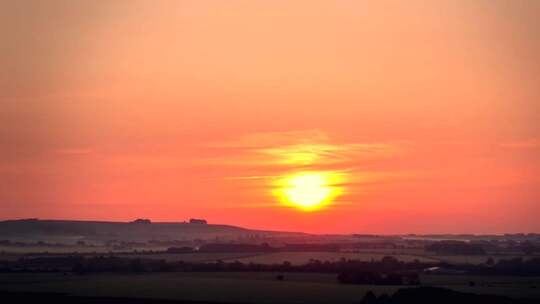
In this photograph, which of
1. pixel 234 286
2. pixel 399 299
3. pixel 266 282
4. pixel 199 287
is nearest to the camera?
pixel 399 299

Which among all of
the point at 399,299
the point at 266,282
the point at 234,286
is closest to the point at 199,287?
the point at 234,286

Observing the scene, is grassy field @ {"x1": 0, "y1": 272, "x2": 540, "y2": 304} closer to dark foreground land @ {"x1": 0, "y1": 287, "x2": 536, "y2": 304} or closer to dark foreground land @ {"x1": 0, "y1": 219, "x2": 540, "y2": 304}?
dark foreground land @ {"x1": 0, "y1": 219, "x2": 540, "y2": 304}

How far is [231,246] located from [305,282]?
69.5 metres

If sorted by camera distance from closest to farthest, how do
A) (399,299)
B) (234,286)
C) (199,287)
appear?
(399,299), (199,287), (234,286)

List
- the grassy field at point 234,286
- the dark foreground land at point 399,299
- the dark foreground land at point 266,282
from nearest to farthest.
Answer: the dark foreground land at point 399,299 → the dark foreground land at point 266,282 → the grassy field at point 234,286

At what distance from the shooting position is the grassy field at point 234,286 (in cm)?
5642

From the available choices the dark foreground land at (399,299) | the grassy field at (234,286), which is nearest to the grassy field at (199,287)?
the grassy field at (234,286)

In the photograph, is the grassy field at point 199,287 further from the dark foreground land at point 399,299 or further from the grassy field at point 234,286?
the dark foreground land at point 399,299

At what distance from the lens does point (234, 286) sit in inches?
2498

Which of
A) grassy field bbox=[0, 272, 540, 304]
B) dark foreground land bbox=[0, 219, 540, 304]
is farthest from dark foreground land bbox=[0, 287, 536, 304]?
grassy field bbox=[0, 272, 540, 304]

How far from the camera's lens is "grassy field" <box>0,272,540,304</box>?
56.4 meters

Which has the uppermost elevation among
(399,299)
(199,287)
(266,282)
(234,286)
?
(266,282)

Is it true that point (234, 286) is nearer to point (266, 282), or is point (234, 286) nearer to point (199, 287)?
point (199, 287)

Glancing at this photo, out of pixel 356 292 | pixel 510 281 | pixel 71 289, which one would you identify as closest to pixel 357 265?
pixel 510 281
